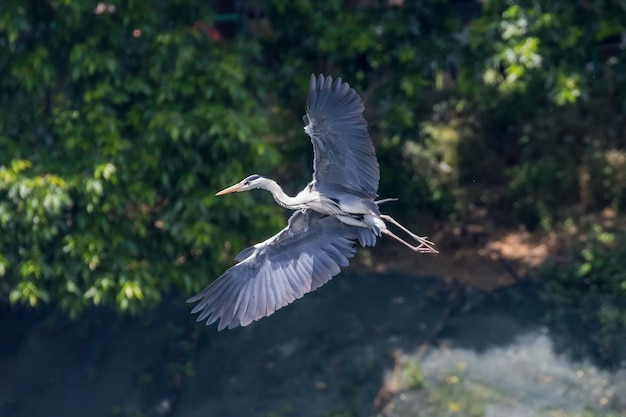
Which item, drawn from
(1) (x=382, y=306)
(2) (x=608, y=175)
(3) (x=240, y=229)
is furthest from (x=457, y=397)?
(2) (x=608, y=175)

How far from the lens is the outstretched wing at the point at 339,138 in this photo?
679cm

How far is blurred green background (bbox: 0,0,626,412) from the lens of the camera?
9.30 meters

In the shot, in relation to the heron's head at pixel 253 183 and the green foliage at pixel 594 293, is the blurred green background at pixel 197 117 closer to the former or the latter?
the green foliage at pixel 594 293

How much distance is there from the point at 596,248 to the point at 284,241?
5233 mm

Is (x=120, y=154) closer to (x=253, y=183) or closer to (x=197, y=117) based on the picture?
(x=197, y=117)

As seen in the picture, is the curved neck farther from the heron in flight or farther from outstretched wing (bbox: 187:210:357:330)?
outstretched wing (bbox: 187:210:357:330)

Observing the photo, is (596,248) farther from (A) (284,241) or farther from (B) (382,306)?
(A) (284,241)

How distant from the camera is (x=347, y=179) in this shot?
7168 millimetres

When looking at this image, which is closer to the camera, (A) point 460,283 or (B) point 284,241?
(B) point 284,241

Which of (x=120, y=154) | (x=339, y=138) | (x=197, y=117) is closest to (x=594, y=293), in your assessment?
(x=197, y=117)

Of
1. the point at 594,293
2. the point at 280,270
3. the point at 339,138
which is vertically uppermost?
the point at 339,138

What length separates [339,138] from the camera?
273 inches

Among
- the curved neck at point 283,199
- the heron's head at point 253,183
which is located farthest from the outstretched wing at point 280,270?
the heron's head at point 253,183

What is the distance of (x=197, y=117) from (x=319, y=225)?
2260mm
